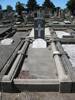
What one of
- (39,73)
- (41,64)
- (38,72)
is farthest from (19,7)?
(39,73)

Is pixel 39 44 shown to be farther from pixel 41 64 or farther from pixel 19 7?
pixel 19 7

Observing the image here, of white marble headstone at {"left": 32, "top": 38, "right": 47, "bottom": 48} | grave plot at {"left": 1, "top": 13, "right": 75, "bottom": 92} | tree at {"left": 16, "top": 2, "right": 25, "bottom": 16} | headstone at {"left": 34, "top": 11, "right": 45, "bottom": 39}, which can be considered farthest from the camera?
tree at {"left": 16, "top": 2, "right": 25, "bottom": 16}

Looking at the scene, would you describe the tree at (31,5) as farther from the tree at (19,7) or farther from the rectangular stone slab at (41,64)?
the rectangular stone slab at (41,64)

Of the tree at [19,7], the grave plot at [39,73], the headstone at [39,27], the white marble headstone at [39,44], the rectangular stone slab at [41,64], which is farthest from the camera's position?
the tree at [19,7]

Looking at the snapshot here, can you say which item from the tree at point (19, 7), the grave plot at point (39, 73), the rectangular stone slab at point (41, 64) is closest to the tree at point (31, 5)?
the tree at point (19, 7)

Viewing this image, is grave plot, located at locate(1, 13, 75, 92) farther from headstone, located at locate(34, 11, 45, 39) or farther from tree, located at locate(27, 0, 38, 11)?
tree, located at locate(27, 0, 38, 11)

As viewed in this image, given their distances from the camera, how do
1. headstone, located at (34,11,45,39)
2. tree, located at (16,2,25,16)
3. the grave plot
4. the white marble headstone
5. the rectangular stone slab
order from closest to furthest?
the grave plot → the rectangular stone slab → the white marble headstone → headstone, located at (34,11,45,39) → tree, located at (16,2,25,16)

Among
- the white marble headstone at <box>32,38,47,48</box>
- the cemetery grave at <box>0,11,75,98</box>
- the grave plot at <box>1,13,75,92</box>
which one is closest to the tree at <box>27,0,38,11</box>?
the white marble headstone at <box>32,38,47,48</box>

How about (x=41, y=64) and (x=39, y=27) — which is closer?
(x=41, y=64)

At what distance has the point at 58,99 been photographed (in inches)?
288

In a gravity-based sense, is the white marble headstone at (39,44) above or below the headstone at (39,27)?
below

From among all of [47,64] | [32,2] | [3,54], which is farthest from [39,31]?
[32,2]

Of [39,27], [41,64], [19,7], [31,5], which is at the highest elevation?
[39,27]

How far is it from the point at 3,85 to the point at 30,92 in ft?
3.70
